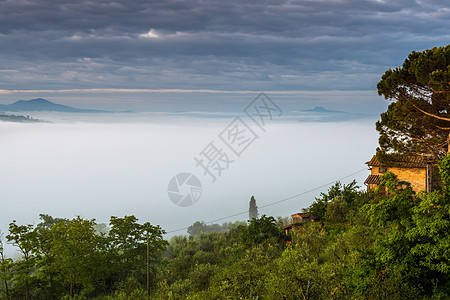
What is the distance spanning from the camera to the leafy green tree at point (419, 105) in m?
22.2

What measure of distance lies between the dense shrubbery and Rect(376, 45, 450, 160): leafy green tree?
15.8 feet

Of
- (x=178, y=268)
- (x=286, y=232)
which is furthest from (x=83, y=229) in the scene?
(x=286, y=232)

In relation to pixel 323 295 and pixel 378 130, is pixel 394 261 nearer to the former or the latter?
pixel 323 295

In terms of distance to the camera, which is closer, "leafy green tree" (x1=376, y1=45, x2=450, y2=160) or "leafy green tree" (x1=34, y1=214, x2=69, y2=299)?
"leafy green tree" (x1=376, y1=45, x2=450, y2=160)

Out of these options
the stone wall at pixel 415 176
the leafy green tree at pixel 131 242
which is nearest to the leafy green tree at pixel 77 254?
the leafy green tree at pixel 131 242

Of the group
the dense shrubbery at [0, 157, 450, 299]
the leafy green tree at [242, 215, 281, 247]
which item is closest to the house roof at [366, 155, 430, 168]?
the dense shrubbery at [0, 157, 450, 299]

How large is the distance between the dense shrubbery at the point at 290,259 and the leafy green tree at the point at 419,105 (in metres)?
4.82

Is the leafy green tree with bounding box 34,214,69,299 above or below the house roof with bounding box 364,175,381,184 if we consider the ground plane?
below

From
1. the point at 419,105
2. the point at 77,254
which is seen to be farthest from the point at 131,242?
the point at 419,105

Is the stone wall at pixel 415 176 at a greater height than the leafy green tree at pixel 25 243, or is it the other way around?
the stone wall at pixel 415 176

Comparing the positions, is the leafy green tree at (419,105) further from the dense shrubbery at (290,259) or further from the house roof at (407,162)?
the dense shrubbery at (290,259)

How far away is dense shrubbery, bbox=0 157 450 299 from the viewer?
13.9 meters

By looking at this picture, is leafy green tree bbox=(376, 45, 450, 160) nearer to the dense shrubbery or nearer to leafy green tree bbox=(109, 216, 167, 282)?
the dense shrubbery

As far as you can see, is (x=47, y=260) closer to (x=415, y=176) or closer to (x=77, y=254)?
(x=77, y=254)
